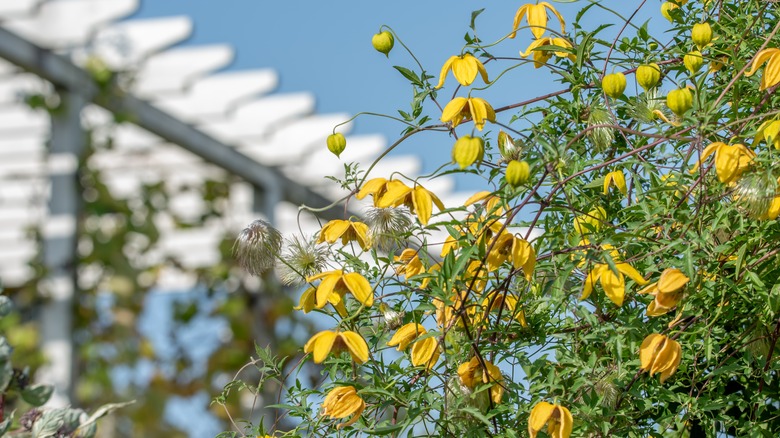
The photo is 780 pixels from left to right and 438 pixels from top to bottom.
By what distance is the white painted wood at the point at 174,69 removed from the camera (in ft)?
14.6

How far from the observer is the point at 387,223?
1.19m

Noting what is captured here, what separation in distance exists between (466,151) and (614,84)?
0.65 ft

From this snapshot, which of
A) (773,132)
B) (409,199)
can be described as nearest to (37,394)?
(409,199)

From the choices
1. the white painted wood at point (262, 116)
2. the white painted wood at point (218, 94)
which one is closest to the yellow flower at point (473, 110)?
the white painted wood at point (218, 94)

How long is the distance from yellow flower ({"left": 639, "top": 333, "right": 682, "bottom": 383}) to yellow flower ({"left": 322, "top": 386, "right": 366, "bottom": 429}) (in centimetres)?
29

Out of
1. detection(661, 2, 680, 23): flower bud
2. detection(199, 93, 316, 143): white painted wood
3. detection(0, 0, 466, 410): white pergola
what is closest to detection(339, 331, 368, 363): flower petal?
detection(661, 2, 680, 23): flower bud

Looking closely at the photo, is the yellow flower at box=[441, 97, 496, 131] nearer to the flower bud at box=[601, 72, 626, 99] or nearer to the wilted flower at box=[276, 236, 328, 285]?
the flower bud at box=[601, 72, 626, 99]

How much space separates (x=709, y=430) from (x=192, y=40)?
3.50 meters

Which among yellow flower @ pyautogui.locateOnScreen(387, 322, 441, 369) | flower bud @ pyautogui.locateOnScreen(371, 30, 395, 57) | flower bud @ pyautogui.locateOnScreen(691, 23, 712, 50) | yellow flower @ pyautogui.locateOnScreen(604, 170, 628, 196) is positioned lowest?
yellow flower @ pyautogui.locateOnScreen(387, 322, 441, 369)

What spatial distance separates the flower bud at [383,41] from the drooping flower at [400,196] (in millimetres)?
201

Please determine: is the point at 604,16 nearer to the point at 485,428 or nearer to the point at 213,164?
the point at 485,428

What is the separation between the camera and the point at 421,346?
108 centimetres

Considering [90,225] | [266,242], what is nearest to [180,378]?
[90,225]

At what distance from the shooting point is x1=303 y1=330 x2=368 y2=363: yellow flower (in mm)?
1017
